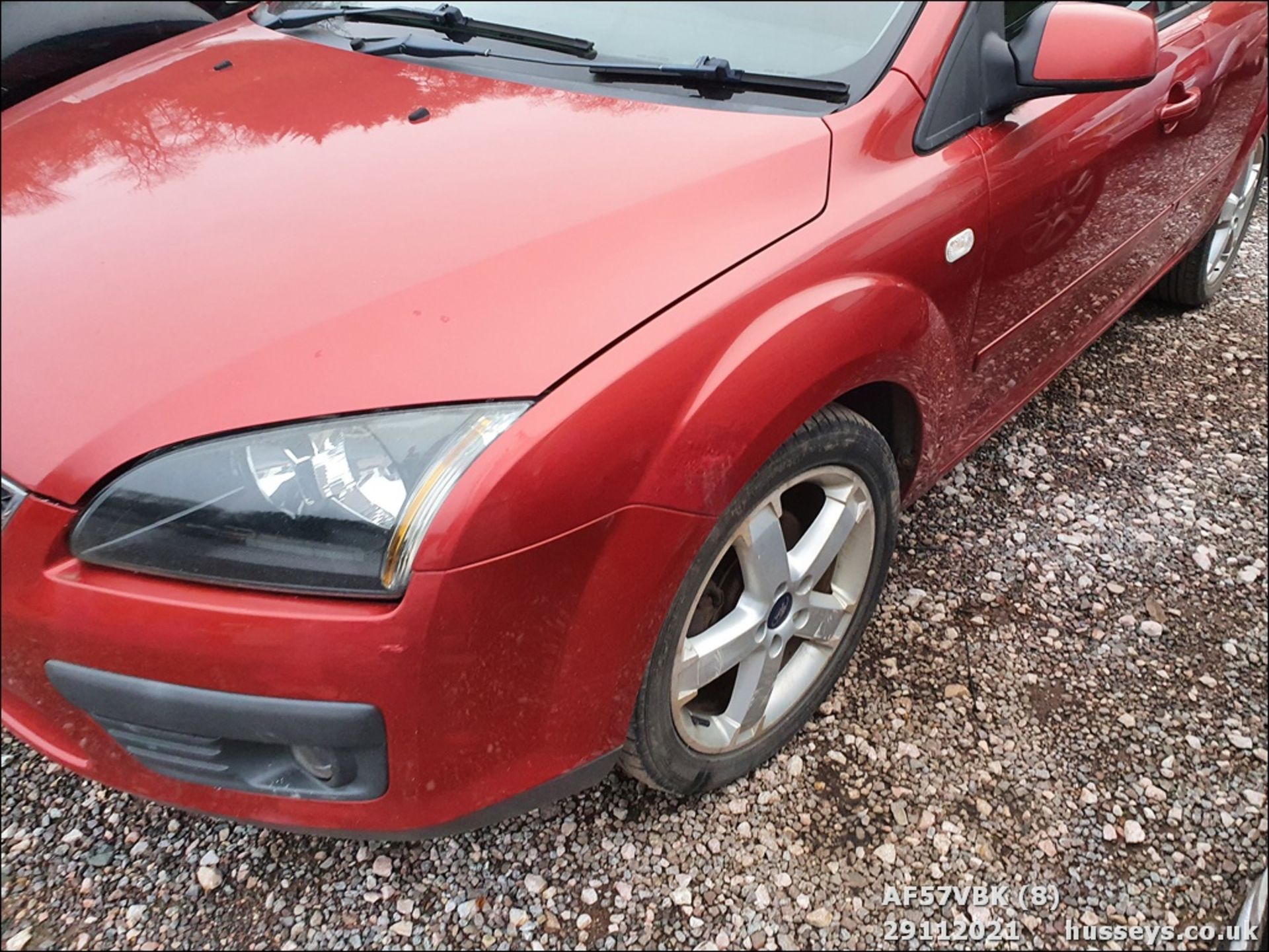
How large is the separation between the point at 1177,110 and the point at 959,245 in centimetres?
120

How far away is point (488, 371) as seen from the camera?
45.5 inches

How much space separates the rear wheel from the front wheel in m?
2.48

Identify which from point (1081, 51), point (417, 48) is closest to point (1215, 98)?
point (1081, 51)

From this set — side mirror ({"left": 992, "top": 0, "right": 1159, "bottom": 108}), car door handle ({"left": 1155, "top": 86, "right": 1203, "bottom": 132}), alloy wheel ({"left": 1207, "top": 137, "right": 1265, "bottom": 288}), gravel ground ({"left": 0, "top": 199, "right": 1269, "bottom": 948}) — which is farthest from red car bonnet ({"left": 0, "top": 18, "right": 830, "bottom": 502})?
alloy wheel ({"left": 1207, "top": 137, "right": 1265, "bottom": 288})

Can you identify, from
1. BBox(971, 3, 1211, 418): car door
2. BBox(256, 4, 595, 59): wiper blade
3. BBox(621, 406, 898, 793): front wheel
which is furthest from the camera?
BBox(971, 3, 1211, 418): car door

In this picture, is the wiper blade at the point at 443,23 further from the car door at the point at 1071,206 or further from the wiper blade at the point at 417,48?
the car door at the point at 1071,206

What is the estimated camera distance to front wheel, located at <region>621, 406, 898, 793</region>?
1.50 meters

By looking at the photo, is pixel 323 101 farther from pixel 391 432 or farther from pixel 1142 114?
pixel 1142 114

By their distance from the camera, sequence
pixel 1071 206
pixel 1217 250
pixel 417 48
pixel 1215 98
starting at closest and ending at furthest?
pixel 417 48
pixel 1071 206
pixel 1215 98
pixel 1217 250

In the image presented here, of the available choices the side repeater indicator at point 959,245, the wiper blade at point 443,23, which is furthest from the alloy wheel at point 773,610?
the wiper blade at point 443,23

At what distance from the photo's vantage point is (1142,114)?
2279mm

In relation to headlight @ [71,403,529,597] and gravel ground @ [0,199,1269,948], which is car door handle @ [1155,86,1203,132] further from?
headlight @ [71,403,529,597]

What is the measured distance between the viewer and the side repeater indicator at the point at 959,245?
1.71m

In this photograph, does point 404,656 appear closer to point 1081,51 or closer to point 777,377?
point 777,377
